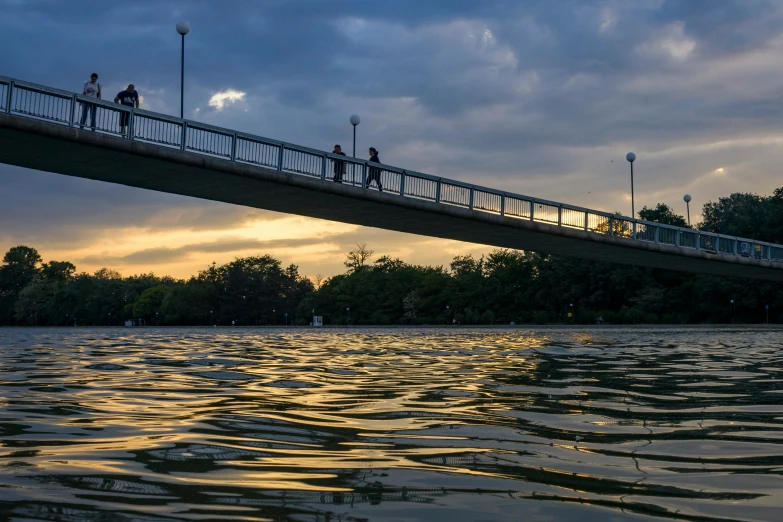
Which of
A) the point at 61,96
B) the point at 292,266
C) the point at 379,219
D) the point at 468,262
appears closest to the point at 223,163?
the point at 61,96

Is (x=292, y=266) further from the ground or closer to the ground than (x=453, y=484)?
further from the ground

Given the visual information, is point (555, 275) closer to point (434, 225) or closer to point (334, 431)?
point (434, 225)

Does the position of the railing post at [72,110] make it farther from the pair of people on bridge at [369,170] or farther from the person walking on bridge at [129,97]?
the pair of people on bridge at [369,170]

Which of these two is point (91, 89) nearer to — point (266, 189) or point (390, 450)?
point (266, 189)

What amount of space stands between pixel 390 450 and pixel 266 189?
83.5 ft

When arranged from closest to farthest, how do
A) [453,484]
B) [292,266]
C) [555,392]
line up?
[453,484]
[555,392]
[292,266]

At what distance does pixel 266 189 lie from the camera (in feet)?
97.1

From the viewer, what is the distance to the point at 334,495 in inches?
144

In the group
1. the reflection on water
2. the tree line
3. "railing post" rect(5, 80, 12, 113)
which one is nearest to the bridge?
"railing post" rect(5, 80, 12, 113)

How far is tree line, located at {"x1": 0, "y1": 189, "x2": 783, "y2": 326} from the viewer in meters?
78.6

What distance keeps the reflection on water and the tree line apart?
228 feet

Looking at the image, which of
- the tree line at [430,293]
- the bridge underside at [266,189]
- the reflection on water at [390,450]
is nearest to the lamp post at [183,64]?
the bridge underside at [266,189]

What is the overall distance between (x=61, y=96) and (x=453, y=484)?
22.6 m

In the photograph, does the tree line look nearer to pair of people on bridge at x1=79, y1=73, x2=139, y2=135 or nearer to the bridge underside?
the bridge underside
